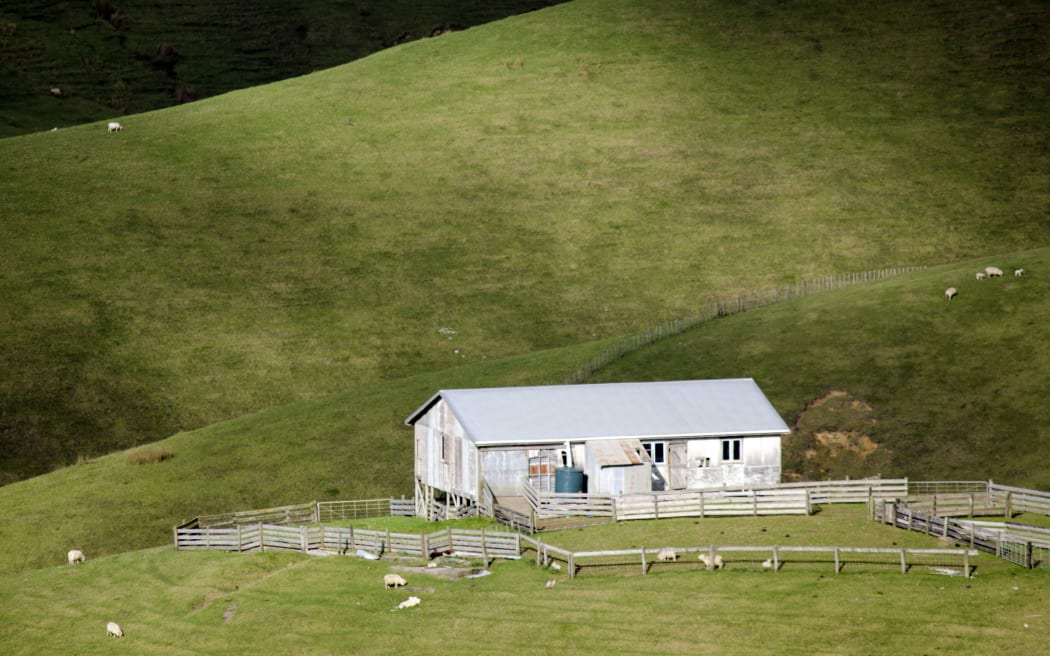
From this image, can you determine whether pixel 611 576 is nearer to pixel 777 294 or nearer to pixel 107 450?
pixel 107 450

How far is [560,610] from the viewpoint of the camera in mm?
42125

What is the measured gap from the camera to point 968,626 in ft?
128

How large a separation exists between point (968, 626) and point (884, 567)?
6738mm

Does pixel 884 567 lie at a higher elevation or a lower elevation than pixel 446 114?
lower

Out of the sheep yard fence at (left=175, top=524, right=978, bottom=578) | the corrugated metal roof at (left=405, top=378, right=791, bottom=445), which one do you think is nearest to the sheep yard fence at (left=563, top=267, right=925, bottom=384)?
the corrugated metal roof at (left=405, top=378, right=791, bottom=445)

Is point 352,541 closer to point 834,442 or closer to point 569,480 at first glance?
point 569,480

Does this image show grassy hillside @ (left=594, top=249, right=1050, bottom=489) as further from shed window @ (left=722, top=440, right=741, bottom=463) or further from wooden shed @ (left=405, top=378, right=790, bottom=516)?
shed window @ (left=722, top=440, right=741, bottom=463)

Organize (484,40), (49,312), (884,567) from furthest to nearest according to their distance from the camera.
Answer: (484,40) < (49,312) < (884,567)

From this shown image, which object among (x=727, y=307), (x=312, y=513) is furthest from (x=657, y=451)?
(x=727, y=307)

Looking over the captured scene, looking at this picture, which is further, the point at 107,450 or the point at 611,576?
the point at 107,450

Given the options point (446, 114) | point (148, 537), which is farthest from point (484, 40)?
point (148, 537)

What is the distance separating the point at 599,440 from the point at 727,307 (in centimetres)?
3979

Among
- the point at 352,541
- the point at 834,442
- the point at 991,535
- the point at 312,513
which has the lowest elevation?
the point at 352,541

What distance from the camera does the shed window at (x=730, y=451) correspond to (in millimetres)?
61219
